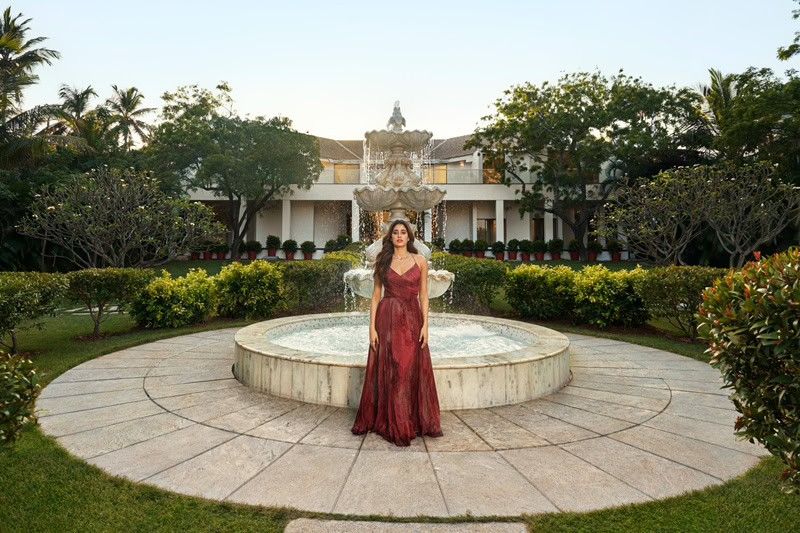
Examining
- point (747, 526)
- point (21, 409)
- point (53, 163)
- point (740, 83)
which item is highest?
point (740, 83)

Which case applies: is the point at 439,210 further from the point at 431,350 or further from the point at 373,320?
the point at 373,320

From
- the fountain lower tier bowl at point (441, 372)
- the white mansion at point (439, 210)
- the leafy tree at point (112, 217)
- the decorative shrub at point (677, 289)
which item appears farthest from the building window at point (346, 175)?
the fountain lower tier bowl at point (441, 372)

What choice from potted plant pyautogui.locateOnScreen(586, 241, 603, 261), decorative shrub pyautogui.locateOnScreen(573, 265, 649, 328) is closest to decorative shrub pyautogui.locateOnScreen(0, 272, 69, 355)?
decorative shrub pyautogui.locateOnScreen(573, 265, 649, 328)

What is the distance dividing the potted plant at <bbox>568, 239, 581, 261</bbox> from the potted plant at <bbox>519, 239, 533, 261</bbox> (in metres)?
2.56

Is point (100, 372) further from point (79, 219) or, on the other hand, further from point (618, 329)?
point (79, 219)

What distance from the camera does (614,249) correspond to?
29.1m

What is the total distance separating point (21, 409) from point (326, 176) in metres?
27.9

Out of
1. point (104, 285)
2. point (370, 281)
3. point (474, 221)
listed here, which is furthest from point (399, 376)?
point (474, 221)

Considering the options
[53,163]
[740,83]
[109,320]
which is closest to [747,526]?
[109,320]

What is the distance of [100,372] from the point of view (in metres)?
6.14

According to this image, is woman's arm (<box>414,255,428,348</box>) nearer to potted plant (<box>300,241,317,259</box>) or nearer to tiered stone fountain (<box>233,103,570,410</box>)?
tiered stone fountain (<box>233,103,570,410</box>)

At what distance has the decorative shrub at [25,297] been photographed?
20.1 feet

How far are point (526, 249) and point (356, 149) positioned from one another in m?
16.9

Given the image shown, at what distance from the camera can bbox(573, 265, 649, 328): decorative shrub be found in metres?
9.95
